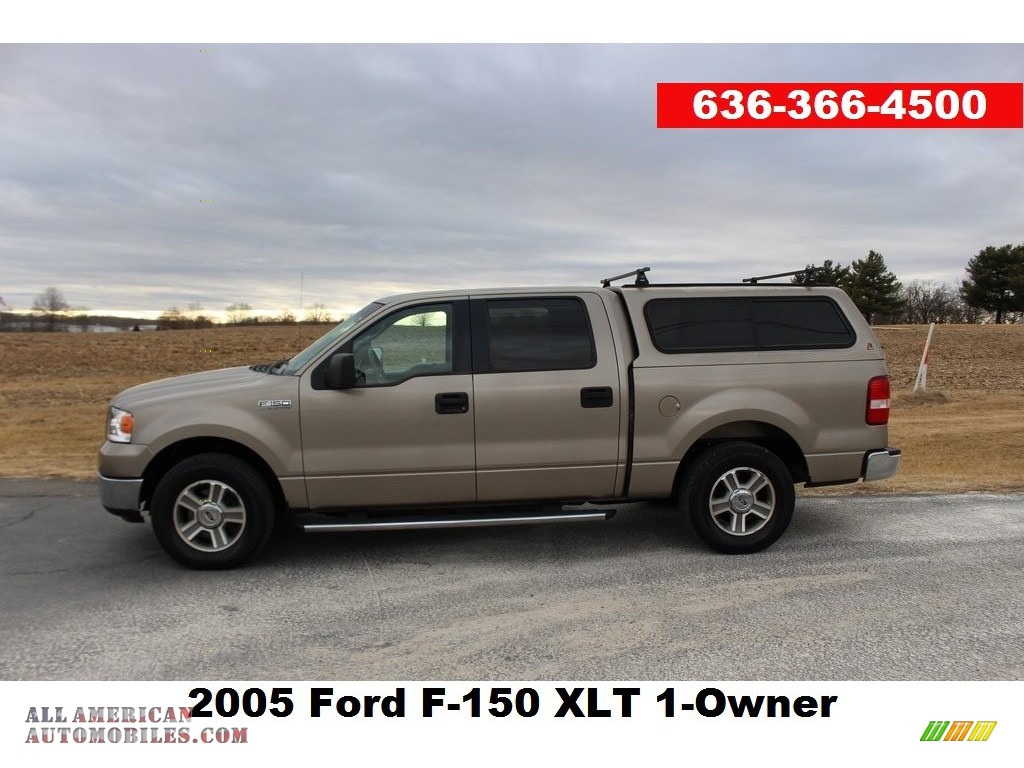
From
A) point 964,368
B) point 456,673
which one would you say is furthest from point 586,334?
→ point 964,368

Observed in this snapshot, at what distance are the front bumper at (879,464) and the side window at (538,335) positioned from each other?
222 centimetres

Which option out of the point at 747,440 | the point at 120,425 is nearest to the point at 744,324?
the point at 747,440

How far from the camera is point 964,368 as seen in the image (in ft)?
76.4

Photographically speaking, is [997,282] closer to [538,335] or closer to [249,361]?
[249,361]

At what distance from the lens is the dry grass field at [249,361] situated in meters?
9.39

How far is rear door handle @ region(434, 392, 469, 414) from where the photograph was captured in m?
5.62

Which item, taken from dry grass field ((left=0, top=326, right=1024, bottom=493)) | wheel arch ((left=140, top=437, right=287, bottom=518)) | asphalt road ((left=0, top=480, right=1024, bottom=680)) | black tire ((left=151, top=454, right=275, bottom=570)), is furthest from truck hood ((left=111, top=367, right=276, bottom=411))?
dry grass field ((left=0, top=326, right=1024, bottom=493))

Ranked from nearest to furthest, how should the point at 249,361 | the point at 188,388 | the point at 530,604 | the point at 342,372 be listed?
1. the point at 530,604
2. the point at 342,372
3. the point at 188,388
4. the point at 249,361

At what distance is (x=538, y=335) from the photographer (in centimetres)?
589

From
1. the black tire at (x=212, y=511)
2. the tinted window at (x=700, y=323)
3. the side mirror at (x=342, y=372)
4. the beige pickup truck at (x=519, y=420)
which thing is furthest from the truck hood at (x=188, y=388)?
the tinted window at (x=700, y=323)

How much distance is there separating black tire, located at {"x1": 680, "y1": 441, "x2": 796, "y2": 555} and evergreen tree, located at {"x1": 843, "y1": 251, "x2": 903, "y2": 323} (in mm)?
67581

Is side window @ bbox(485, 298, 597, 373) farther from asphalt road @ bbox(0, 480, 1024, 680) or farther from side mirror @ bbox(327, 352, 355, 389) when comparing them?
asphalt road @ bbox(0, 480, 1024, 680)

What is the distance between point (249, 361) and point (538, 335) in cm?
2219

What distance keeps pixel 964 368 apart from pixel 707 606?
2195 centimetres
